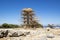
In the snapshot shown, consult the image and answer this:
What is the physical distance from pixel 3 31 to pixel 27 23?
21.4 ft

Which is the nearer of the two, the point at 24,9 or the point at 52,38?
the point at 52,38

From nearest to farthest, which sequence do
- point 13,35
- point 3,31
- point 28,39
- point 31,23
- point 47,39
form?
point 47,39 < point 28,39 < point 13,35 < point 3,31 < point 31,23

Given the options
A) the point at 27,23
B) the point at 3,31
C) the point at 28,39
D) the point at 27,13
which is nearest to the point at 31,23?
the point at 27,23

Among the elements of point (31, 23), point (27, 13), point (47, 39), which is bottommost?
point (47, 39)

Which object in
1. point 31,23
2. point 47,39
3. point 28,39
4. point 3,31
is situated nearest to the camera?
point 47,39

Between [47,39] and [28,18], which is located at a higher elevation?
[28,18]

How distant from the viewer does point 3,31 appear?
34.7 ft

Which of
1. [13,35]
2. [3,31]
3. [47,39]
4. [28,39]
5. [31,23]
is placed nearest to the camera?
[47,39]

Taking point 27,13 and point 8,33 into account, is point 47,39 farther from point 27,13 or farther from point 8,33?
point 27,13

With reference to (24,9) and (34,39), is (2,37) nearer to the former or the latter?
(34,39)

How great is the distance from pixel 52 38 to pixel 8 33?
12.7 feet

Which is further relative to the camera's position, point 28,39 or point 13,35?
point 13,35

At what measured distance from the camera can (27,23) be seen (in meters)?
16.8

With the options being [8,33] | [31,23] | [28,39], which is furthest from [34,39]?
[31,23]
